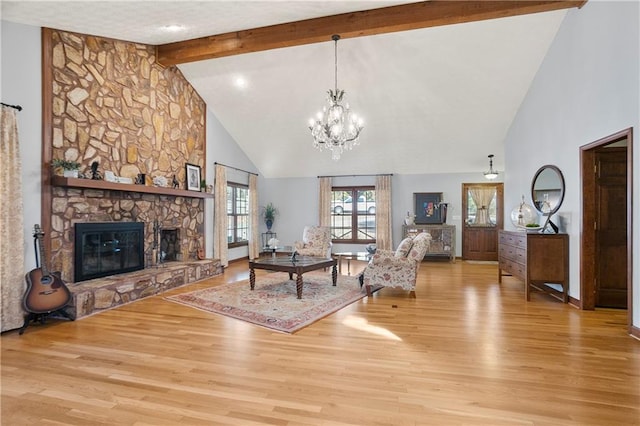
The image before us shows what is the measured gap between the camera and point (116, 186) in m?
5.07

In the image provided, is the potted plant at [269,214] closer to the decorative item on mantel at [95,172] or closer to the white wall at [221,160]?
the white wall at [221,160]

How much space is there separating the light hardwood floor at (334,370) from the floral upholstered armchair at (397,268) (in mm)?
735

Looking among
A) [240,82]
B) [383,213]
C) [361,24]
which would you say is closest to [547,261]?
[361,24]

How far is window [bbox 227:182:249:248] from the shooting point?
8.87 m

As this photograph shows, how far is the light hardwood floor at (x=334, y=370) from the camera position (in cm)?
218

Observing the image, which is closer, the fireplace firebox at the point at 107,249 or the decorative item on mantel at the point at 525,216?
the fireplace firebox at the point at 107,249

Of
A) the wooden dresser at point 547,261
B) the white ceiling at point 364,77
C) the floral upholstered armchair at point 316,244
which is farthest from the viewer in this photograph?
the floral upholstered armchair at point 316,244

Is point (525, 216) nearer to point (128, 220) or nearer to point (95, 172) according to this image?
point (128, 220)

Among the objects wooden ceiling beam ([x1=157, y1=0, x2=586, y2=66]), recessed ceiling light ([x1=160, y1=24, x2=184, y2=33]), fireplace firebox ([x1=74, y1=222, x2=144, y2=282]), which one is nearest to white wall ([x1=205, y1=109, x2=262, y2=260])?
fireplace firebox ([x1=74, y1=222, x2=144, y2=282])

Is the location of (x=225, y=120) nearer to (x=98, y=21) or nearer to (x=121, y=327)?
(x=98, y=21)

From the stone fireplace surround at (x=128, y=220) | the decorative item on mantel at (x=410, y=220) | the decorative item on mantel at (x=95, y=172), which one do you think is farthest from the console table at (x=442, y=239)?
the decorative item on mantel at (x=95, y=172)

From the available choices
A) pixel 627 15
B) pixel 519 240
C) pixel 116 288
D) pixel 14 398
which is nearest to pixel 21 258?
pixel 116 288

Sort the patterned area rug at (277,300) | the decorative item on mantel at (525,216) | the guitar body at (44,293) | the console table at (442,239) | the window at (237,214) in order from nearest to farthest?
the guitar body at (44,293)
the patterned area rug at (277,300)
the decorative item on mantel at (525,216)
the window at (237,214)
the console table at (442,239)

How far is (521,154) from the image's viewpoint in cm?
661
